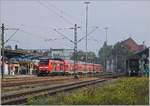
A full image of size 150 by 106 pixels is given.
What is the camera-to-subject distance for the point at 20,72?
87562 mm

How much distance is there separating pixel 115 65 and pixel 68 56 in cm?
1452

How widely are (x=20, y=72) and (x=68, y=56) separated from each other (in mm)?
43688

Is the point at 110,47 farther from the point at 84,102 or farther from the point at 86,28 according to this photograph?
the point at 84,102

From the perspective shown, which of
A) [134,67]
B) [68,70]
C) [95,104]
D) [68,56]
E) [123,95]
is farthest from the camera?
[68,56]

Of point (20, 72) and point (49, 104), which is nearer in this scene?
point (49, 104)

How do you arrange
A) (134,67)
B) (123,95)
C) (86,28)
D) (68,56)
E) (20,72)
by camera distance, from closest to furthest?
(123,95), (134,67), (86,28), (20,72), (68,56)

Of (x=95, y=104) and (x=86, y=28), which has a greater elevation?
(x=86, y=28)

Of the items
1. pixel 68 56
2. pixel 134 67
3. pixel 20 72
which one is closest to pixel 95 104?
pixel 134 67

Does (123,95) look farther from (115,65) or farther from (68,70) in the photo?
(115,65)

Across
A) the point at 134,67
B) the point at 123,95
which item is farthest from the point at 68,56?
the point at 123,95

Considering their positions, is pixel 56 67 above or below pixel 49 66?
below

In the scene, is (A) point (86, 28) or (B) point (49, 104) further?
(A) point (86, 28)

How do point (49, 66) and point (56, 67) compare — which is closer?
point (49, 66)

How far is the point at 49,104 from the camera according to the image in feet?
49.9
